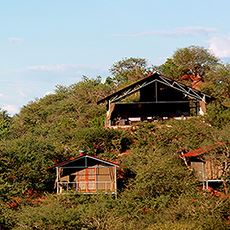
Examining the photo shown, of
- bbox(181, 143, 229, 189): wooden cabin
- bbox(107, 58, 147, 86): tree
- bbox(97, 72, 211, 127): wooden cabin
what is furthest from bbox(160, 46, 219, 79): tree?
bbox(181, 143, 229, 189): wooden cabin

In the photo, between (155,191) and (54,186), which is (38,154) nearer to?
(54,186)

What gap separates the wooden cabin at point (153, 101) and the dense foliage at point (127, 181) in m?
1.63

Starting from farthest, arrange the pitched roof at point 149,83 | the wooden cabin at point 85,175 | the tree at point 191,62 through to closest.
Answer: the tree at point 191,62
the pitched roof at point 149,83
the wooden cabin at point 85,175

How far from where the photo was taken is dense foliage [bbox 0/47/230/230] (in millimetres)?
23953

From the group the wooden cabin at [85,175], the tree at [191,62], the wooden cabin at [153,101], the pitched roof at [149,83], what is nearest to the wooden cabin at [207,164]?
the wooden cabin at [85,175]

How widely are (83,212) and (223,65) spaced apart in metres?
31.7

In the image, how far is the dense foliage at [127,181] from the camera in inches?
943

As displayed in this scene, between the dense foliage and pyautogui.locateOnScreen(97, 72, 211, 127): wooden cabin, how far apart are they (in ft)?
5.35

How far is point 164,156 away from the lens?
30.2 m

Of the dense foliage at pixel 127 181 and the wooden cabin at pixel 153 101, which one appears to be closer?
the dense foliage at pixel 127 181

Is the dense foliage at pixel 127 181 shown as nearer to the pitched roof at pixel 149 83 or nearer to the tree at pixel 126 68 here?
the pitched roof at pixel 149 83

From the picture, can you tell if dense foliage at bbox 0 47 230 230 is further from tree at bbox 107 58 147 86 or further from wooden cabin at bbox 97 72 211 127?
tree at bbox 107 58 147 86

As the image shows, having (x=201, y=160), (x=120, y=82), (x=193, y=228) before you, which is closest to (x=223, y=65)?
(x=120, y=82)

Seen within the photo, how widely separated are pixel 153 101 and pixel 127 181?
13.6 meters
